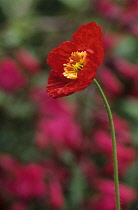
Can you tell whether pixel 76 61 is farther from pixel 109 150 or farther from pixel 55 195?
pixel 109 150

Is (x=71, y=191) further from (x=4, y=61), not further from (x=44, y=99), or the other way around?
(x=4, y=61)

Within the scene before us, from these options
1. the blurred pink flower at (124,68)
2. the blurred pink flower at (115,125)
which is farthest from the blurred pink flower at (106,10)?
the blurred pink flower at (115,125)

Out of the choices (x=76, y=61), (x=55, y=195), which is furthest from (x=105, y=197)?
(x=76, y=61)

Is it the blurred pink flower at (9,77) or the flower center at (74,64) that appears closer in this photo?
the flower center at (74,64)

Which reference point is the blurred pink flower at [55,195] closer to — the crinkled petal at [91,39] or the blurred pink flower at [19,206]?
the blurred pink flower at [19,206]

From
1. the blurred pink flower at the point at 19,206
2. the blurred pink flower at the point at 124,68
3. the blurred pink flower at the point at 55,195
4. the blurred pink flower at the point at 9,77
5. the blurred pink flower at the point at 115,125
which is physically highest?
the blurred pink flower at the point at 124,68

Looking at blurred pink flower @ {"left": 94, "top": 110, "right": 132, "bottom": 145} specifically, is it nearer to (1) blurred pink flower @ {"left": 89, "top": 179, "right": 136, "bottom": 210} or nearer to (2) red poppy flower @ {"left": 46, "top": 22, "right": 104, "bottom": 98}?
(1) blurred pink flower @ {"left": 89, "top": 179, "right": 136, "bottom": 210}

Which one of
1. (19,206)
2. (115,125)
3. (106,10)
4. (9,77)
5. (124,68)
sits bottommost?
(19,206)

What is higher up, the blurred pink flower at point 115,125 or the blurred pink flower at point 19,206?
the blurred pink flower at point 115,125

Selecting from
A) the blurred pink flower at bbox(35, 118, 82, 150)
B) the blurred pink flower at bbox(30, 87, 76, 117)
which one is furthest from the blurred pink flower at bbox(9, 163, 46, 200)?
the blurred pink flower at bbox(30, 87, 76, 117)
